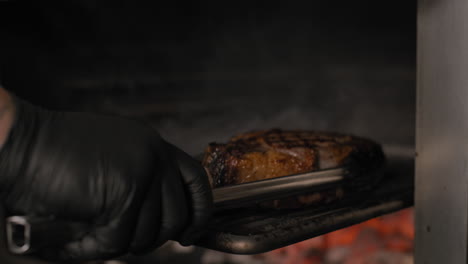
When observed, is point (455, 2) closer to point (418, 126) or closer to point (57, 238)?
point (418, 126)

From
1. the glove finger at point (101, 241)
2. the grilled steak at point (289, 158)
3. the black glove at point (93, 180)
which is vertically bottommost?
the grilled steak at point (289, 158)

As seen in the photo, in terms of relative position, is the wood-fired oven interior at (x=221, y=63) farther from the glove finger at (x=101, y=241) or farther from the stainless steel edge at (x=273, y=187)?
the glove finger at (x=101, y=241)

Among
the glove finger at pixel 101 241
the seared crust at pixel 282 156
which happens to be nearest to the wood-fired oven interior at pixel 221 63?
the seared crust at pixel 282 156

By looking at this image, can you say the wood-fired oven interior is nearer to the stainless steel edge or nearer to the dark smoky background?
the dark smoky background

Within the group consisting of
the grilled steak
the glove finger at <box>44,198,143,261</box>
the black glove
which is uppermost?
the black glove

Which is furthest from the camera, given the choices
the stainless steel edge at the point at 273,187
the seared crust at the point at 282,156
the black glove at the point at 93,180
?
the seared crust at the point at 282,156

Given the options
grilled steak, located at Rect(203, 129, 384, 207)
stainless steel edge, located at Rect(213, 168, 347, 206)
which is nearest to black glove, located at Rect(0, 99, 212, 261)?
stainless steel edge, located at Rect(213, 168, 347, 206)

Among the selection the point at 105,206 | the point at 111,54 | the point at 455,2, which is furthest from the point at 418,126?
the point at 111,54

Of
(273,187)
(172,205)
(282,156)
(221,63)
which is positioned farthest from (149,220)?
(221,63)
